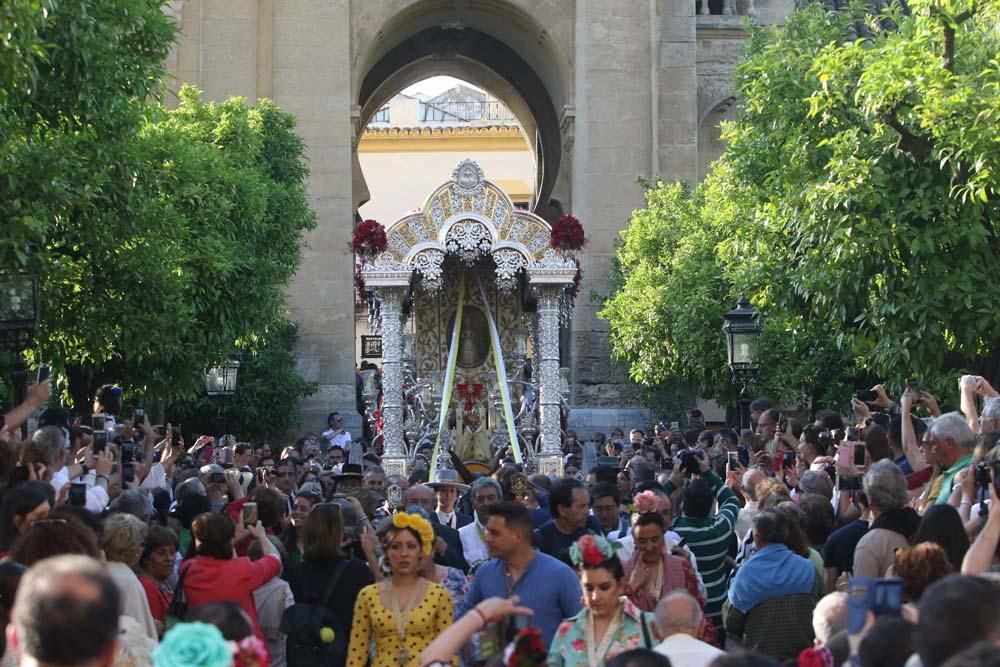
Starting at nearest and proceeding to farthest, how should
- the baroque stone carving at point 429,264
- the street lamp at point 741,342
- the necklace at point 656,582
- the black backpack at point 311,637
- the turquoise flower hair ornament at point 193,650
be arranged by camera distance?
the turquoise flower hair ornament at point 193,650 < the black backpack at point 311,637 < the necklace at point 656,582 < the street lamp at point 741,342 < the baroque stone carving at point 429,264

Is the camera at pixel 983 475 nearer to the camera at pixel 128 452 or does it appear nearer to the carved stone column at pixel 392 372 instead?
the camera at pixel 128 452

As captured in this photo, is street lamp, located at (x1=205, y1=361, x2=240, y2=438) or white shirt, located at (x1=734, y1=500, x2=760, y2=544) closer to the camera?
white shirt, located at (x1=734, y1=500, x2=760, y2=544)

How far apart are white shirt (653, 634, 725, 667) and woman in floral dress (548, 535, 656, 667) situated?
40cm

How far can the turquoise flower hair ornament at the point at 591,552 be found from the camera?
813 centimetres

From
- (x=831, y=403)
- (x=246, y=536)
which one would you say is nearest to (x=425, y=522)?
(x=246, y=536)

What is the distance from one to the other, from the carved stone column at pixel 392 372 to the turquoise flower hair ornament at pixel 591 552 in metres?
20.8

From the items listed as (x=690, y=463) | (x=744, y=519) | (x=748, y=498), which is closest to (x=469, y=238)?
(x=690, y=463)

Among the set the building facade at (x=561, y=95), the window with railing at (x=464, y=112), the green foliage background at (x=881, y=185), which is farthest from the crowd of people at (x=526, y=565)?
the window with railing at (x=464, y=112)

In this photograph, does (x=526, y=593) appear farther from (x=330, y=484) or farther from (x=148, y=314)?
(x=148, y=314)

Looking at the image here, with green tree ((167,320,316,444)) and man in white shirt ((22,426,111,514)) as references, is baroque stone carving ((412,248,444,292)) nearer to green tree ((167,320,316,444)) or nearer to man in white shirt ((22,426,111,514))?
green tree ((167,320,316,444))

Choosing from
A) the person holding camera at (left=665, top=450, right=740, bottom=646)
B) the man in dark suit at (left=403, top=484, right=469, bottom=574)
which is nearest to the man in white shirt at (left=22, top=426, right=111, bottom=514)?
the man in dark suit at (left=403, top=484, right=469, bottom=574)

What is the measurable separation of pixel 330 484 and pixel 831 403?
51.6 ft

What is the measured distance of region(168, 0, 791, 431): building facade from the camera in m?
42.0

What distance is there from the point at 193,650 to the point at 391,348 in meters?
24.3
